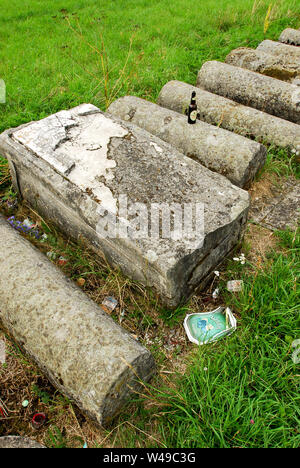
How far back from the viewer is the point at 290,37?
638 centimetres

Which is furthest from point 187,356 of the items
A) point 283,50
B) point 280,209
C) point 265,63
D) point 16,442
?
point 283,50

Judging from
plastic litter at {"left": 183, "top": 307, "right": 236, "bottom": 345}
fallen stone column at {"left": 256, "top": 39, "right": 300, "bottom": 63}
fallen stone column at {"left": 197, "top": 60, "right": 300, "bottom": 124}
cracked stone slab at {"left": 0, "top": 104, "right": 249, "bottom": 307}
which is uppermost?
fallen stone column at {"left": 256, "top": 39, "right": 300, "bottom": 63}

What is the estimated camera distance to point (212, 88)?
5.00m

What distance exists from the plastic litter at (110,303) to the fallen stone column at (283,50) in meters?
4.56

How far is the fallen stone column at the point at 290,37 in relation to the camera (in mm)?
6324

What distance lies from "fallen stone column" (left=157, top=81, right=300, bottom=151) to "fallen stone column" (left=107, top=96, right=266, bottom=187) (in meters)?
0.29

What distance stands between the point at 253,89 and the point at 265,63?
3.22 feet

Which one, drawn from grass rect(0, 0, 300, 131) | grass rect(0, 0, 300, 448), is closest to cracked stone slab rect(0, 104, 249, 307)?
grass rect(0, 0, 300, 448)

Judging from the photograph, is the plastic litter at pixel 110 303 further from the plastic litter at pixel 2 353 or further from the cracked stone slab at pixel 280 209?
the cracked stone slab at pixel 280 209

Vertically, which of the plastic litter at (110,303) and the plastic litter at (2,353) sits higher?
the plastic litter at (110,303)

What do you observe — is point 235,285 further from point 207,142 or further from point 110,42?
point 110,42

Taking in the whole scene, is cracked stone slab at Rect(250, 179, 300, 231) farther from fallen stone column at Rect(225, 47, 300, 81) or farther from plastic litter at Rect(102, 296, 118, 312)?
fallen stone column at Rect(225, 47, 300, 81)

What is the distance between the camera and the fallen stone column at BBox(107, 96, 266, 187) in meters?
3.56

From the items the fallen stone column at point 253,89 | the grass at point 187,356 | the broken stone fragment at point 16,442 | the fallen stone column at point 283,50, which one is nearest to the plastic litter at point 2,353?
the grass at point 187,356
